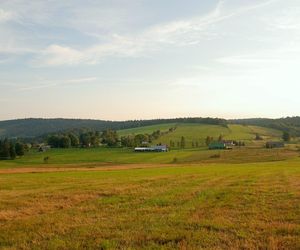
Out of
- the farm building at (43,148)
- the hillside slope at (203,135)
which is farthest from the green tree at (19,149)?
the hillside slope at (203,135)

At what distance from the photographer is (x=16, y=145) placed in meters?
132

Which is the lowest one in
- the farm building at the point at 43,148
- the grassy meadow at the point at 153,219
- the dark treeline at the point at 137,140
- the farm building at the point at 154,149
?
the farm building at the point at 154,149

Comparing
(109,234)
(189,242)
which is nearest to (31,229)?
(109,234)

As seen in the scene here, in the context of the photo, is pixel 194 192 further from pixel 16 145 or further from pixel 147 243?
pixel 16 145

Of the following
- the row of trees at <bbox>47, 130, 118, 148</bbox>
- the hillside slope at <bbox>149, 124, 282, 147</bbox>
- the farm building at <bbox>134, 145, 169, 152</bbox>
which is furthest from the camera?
the hillside slope at <bbox>149, 124, 282, 147</bbox>

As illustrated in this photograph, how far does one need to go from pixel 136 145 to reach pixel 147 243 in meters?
144

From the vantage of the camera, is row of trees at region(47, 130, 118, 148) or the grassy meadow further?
row of trees at region(47, 130, 118, 148)

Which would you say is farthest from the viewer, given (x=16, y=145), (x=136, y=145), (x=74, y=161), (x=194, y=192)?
(x=136, y=145)

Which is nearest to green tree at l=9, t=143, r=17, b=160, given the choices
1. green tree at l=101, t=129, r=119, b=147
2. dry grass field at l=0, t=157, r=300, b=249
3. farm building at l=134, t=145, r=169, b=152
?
farm building at l=134, t=145, r=169, b=152

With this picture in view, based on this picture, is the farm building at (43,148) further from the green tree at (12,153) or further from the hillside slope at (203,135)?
the hillside slope at (203,135)

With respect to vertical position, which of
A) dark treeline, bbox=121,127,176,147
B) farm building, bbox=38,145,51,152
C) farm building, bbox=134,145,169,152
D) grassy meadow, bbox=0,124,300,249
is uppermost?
dark treeline, bbox=121,127,176,147

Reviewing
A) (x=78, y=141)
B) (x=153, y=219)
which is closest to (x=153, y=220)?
(x=153, y=219)

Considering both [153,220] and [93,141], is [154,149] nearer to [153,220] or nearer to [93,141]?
[93,141]

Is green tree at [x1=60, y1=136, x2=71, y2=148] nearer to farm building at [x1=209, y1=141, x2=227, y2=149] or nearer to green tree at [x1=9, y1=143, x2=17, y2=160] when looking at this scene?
green tree at [x1=9, y1=143, x2=17, y2=160]
